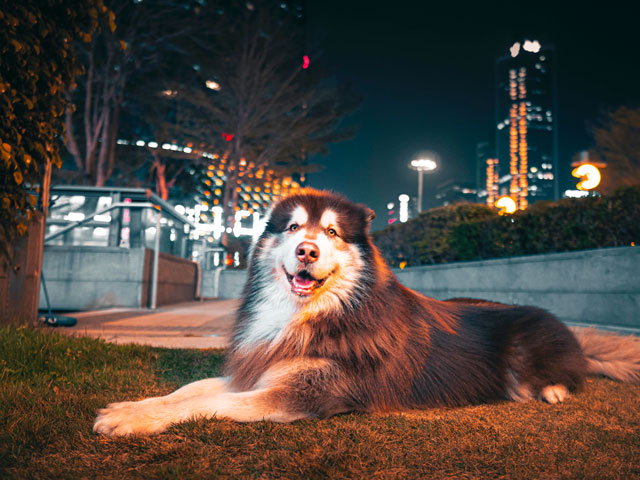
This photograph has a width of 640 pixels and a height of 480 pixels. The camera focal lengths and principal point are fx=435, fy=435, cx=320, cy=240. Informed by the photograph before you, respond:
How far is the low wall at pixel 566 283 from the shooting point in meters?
5.94

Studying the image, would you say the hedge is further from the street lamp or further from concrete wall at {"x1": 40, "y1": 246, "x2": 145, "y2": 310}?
the street lamp

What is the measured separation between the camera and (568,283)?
6.86 m

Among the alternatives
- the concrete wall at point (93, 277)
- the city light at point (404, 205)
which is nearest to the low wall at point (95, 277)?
the concrete wall at point (93, 277)

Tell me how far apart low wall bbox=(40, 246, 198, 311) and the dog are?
30.1 feet

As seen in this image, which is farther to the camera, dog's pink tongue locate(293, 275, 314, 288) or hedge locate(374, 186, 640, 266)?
hedge locate(374, 186, 640, 266)

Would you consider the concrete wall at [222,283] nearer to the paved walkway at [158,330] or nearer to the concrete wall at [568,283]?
the paved walkway at [158,330]

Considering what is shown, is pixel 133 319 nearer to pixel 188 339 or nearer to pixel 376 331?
pixel 188 339

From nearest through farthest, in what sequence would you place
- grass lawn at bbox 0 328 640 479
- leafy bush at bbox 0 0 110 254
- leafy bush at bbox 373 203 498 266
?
grass lawn at bbox 0 328 640 479 < leafy bush at bbox 0 0 110 254 < leafy bush at bbox 373 203 498 266

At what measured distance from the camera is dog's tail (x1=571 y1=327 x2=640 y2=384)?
3629mm

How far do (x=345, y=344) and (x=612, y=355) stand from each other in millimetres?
2628

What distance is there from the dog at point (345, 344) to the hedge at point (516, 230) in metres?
4.26

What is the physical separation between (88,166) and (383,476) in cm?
2001

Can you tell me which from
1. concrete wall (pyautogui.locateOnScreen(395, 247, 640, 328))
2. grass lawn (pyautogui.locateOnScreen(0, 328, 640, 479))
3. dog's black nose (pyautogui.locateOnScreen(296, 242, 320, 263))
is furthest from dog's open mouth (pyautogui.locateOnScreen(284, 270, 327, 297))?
concrete wall (pyautogui.locateOnScreen(395, 247, 640, 328))

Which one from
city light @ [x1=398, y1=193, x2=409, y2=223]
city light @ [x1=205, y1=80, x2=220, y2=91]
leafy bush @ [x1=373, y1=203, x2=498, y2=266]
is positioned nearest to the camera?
leafy bush @ [x1=373, y1=203, x2=498, y2=266]
